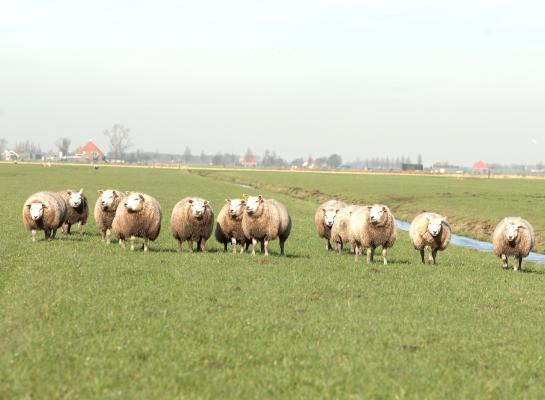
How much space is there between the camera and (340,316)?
38.5ft

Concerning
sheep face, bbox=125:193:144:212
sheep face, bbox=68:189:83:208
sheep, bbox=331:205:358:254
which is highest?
sheep face, bbox=125:193:144:212

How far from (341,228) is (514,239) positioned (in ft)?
17.8

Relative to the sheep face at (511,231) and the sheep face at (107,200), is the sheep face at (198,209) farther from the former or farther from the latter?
the sheep face at (511,231)

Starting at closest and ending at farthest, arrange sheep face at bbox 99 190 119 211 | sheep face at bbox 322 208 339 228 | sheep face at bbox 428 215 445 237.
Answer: sheep face at bbox 428 215 445 237, sheep face at bbox 99 190 119 211, sheep face at bbox 322 208 339 228

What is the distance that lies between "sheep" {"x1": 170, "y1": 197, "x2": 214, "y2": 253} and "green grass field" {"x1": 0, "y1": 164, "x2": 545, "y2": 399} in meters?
1.97

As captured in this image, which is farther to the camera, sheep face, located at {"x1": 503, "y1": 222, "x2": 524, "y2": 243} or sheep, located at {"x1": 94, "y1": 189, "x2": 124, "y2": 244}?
sheep, located at {"x1": 94, "y1": 189, "x2": 124, "y2": 244}

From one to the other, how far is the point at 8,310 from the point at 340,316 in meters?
5.82

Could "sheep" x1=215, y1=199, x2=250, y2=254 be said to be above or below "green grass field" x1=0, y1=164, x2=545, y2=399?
above

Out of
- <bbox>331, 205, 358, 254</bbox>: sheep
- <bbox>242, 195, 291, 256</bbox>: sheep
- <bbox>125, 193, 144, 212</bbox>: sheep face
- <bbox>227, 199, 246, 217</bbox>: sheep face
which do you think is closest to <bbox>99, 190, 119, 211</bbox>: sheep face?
<bbox>125, 193, 144, 212</bbox>: sheep face

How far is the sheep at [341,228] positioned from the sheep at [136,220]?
5919mm

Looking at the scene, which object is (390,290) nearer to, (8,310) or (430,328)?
(430,328)

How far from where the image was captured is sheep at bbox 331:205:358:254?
22.0 metres

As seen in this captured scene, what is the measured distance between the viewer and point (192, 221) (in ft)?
67.2

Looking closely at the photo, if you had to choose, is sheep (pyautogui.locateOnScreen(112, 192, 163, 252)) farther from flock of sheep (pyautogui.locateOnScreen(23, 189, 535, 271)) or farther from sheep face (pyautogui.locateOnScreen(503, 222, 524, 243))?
sheep face (pyautogui.locateOnScreen(503, 222, 524, 243))
